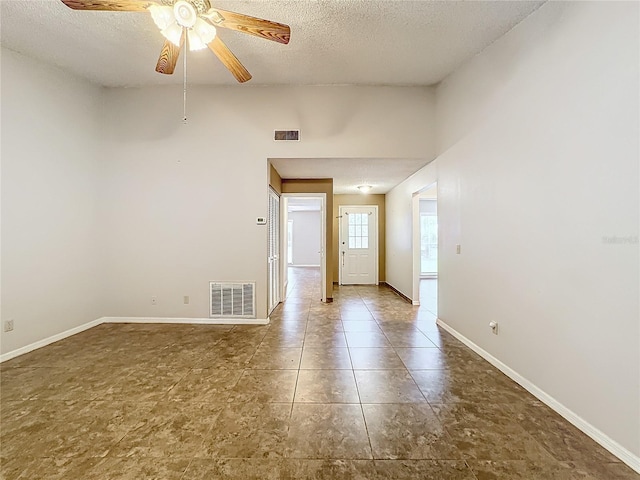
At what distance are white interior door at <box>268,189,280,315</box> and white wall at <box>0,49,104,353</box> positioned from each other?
2.35m

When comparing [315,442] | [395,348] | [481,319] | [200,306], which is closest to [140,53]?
[200,306]

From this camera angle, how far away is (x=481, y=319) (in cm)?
289

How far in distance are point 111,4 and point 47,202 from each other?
8.08ft

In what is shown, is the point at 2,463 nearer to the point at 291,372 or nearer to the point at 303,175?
the point at 291,372

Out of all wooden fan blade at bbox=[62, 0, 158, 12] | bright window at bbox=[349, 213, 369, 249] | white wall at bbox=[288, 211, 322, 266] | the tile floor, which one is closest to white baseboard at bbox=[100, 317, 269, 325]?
the tile floor

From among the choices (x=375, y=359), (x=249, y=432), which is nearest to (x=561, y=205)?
(x=375, y=359)

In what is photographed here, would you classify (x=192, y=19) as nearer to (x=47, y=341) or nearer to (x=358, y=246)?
(x=47, y=341)

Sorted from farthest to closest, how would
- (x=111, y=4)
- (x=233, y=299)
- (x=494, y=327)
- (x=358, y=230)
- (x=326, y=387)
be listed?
(x=358, y=230) → (x=233, y=299) → (x=494, y=327) → (x=326, y=387) → (x=111, y=4)

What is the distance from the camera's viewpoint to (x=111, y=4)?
1.85m

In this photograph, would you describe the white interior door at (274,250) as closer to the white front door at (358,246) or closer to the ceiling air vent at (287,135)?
the ceiling air vent at (287,135)

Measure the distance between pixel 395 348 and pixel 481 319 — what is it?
3.08ft

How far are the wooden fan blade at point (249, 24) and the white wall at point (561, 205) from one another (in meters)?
1.96

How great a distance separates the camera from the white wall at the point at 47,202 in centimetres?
285

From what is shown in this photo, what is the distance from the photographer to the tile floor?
1.47 meters
